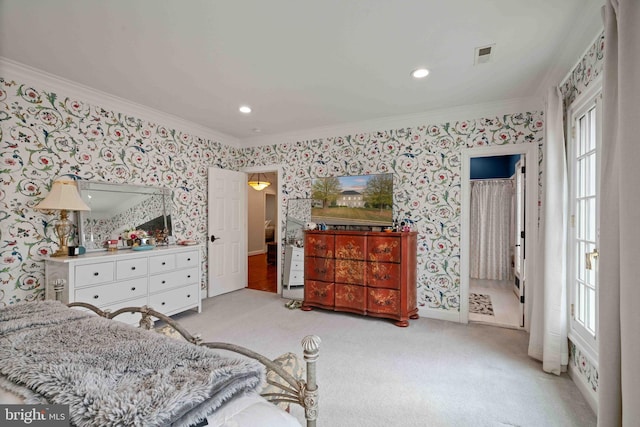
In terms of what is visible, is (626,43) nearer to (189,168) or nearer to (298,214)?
(298,214)

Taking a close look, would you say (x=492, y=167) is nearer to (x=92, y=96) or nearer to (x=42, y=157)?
(x=92, y=96)

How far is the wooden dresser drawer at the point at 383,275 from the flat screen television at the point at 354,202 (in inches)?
22.7

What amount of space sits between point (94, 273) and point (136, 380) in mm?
2473

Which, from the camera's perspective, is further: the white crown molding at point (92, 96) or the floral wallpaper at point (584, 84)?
the white crown molding at point (92, 96)

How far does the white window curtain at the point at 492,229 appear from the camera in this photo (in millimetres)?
5395

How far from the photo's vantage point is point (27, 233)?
271 centimetres

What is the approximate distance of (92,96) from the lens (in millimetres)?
3105

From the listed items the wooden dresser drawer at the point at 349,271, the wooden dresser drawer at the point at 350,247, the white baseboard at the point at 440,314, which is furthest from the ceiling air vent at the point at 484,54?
the white baseboard at the point at 440,314

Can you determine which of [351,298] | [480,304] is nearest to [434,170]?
[351,298]

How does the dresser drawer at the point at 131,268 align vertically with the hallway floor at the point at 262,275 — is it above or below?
above

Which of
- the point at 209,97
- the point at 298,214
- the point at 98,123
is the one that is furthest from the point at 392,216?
the point at 98,123

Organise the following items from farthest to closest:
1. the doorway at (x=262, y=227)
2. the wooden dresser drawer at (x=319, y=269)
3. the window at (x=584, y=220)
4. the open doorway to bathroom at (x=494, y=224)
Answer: the doorway at (x=262, y=227)
the open doorway to bathroom at (x=494, y=224)
the wooden dresser drawer at (x=319, y=269)
the window at (x=584, y=220)

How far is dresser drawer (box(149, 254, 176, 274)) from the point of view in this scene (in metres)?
3.28

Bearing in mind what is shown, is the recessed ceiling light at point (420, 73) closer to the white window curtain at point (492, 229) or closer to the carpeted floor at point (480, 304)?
the carpeted floor at point (480, 304)
